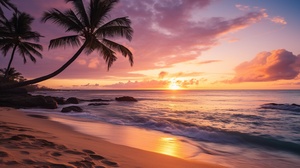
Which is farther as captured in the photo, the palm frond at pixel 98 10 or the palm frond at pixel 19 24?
the palm frond at pixel 19 24

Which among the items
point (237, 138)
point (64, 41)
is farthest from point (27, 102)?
point (237, 138)

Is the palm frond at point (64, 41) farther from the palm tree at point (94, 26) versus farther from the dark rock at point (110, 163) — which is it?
the dark rock at point (110, 163)

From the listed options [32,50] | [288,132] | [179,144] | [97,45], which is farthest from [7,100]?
[288,132]

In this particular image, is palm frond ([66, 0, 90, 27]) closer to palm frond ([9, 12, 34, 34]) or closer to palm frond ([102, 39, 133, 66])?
palm frond ([102, 39, 133, 66])

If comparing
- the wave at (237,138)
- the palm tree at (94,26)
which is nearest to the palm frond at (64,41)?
the palm tree at (94,26)

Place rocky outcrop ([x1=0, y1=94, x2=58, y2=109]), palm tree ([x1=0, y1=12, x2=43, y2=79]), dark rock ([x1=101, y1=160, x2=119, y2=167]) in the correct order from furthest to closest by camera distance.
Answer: rocky outcrop ([x1=0, y1=94, x2=58, y2=109]) → palm tree ([x1=0, y1=12, x2=43, y2=79]) → dark rock ([x1=101, y1=160, x2=119, y2=167])

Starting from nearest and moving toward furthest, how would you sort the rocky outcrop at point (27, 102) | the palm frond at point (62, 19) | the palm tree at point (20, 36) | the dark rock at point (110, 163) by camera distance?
the dark rock at point (110, 163), the palm frond at point (62, 19), the palm tree at point (20, 36), the rocky outcrop at point (27, 102)

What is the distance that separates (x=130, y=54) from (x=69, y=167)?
8.75 metres

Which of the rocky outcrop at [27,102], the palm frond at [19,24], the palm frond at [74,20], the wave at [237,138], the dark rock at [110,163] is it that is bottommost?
the wave at [237,138]

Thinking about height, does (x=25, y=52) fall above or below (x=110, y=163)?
above

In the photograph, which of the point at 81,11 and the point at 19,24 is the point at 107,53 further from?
the point at 19,24

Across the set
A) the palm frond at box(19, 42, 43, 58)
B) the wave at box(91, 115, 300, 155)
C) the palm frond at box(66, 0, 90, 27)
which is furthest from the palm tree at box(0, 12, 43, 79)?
the wave at box(91, 115, 300, 155)

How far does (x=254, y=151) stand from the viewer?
355 inches

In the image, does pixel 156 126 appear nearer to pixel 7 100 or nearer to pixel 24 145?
pixel 24 145
